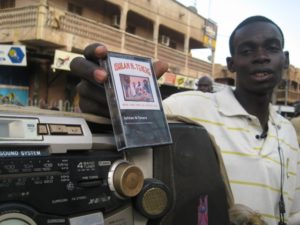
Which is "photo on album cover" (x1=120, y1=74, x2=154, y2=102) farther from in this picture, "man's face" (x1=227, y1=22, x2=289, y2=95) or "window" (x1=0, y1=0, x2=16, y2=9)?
"window" (x1=0, y1=0, x2=16, y2=9)

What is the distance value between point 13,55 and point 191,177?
36.9 ft

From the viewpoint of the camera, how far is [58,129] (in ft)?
2.67

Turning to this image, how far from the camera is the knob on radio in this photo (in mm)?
873

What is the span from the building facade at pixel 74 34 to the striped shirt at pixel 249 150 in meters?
10.7

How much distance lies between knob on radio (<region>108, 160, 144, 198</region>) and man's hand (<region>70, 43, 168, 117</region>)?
0.14m

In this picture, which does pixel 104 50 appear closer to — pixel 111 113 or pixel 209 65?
pixel 111 113

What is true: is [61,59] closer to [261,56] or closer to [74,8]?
[74,8]

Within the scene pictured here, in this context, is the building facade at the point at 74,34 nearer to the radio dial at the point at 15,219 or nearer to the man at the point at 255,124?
the man at the point at 255,124

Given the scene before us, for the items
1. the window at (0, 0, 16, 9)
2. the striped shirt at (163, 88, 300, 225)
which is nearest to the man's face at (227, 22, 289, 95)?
the striped shirt at (163, 88, 300, 225)

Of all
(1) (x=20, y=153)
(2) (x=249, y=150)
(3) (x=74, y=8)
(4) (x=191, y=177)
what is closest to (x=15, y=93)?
(3) (x=74, y=8)

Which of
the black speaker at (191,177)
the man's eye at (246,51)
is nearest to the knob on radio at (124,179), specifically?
the black speaker at (191,177)

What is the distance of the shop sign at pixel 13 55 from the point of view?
453 inches

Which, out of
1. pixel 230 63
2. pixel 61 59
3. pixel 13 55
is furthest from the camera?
pixel 61 59

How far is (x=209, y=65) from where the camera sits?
21516 millimetres
